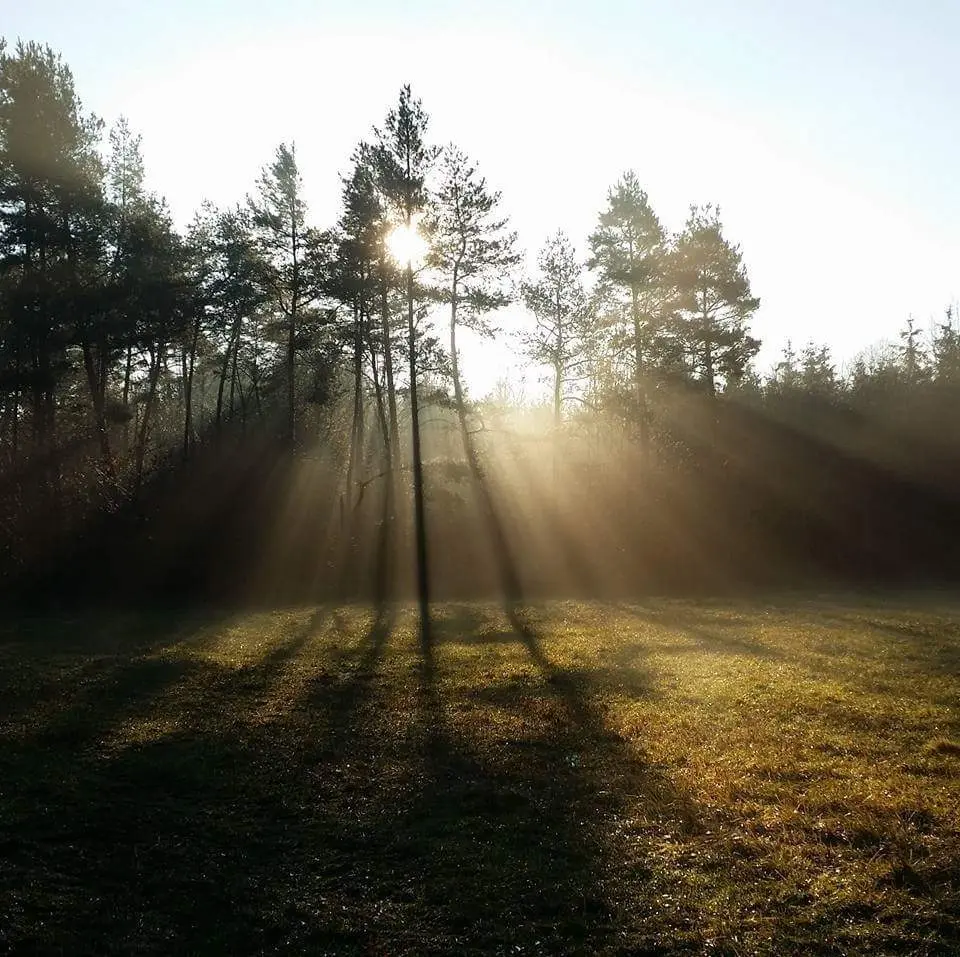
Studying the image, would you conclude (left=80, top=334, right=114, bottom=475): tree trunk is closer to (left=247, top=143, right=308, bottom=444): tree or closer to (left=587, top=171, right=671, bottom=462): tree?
(left=247, top=143, right=308, bottom=444): tree

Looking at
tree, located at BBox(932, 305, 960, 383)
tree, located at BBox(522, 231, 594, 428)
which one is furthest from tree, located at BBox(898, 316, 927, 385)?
tree, located at BBox(522, 231, 594, 428)

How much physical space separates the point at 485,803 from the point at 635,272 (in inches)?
1133

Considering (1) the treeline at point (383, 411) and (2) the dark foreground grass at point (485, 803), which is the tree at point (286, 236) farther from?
(2) the dark foreground grass at point (485, 803)

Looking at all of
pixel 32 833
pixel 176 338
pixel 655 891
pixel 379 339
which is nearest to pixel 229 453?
pixel 176 338

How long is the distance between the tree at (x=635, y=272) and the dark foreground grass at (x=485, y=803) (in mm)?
19951

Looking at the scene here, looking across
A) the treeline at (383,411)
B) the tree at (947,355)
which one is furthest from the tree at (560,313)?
the tree at (947,355)

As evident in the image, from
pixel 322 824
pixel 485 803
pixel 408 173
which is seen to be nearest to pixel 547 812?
pixel 485 803

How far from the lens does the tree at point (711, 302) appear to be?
105ft

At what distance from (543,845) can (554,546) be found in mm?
24552

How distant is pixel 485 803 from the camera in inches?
309

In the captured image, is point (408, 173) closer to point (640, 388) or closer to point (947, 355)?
point (640, 388)

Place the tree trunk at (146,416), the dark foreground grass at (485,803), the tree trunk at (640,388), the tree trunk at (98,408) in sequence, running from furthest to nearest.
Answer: the tree trunk at (640,388) → the tree trunk at (146,416) → the tree trunk at (98,408) → the dark foreground grass at (485,803)

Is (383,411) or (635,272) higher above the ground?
(635,272)

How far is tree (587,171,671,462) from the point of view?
32.9m
